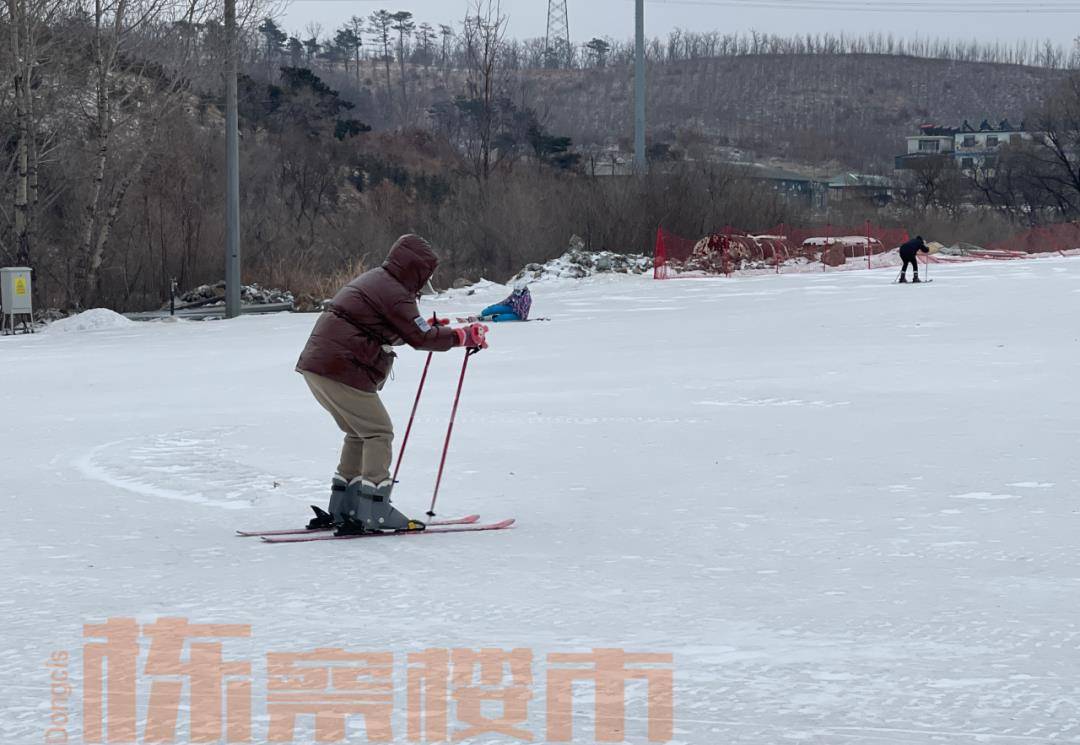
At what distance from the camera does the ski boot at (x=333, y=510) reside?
8.36 m

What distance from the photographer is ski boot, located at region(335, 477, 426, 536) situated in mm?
8180

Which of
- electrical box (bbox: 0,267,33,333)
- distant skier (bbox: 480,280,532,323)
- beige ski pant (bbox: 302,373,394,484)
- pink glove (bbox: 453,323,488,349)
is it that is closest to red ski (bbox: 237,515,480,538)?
beige ski pant (bbox: 302,373,394,484)

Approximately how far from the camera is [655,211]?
45594 millimetres

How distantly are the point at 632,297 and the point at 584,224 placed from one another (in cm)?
1295

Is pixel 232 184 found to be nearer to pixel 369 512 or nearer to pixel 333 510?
pixel 333 510

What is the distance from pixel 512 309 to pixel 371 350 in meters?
17.6

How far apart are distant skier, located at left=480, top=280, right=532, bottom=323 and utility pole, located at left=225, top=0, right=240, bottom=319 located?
210 inches

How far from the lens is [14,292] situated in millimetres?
25766

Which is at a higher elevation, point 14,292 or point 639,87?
point 639,87

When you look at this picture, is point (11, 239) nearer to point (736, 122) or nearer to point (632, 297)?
point (632, 297)

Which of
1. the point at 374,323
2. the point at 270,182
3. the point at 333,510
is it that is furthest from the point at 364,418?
the point at 270,182

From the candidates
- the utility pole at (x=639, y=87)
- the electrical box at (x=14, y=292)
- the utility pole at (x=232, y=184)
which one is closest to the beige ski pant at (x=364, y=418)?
the electrical box at (x=14, y=292)

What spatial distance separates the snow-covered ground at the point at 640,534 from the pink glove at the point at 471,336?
106 centimetres

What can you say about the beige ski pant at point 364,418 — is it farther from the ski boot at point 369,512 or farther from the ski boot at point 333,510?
the ski boot at point 333,510
